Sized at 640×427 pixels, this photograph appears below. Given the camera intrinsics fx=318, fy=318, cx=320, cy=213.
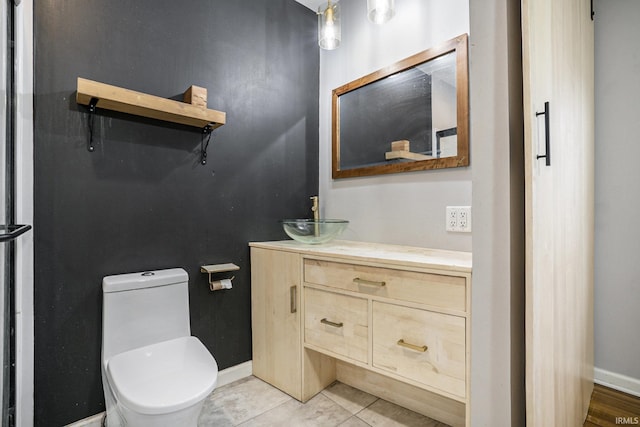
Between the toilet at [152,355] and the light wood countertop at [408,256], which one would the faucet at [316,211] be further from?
the toilet at [152,355]

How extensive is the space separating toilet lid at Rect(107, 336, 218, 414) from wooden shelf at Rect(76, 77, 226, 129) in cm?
113

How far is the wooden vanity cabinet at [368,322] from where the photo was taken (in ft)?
4.01

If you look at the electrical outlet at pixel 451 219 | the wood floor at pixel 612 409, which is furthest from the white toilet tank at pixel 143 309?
the wood floor at pixel 612 409

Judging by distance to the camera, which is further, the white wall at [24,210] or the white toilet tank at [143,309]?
the white toilet tank at [143,309]

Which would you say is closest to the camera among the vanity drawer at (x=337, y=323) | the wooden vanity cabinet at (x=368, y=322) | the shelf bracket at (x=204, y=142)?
the wooden vanity cabinet at (x=368, y=322)

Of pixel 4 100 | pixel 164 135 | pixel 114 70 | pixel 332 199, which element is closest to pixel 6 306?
pixel 4 100

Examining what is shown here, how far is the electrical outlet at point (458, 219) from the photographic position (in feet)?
5.45

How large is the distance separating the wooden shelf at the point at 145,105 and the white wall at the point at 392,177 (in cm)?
98

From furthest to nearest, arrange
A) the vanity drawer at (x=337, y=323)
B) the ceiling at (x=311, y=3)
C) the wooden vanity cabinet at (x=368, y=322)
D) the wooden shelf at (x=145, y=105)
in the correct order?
the ceiling at (x=311, y=3)
the vanity drawer at (x=337, y=323)
the wooden shelf at (x=145, y=105)
the wooden vanity cabinet at (x=368, y=322)

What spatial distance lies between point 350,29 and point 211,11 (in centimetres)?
94

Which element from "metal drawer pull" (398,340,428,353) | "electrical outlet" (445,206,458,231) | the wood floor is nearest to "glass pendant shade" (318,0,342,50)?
"electrical outlet" (445,206,458,231)

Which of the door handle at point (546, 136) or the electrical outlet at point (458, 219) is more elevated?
the door handle at point (546, 136)

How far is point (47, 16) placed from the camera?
1.40m

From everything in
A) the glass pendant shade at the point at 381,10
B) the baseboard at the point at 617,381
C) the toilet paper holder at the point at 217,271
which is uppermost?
the glass pendant shade at the point at 381,10
